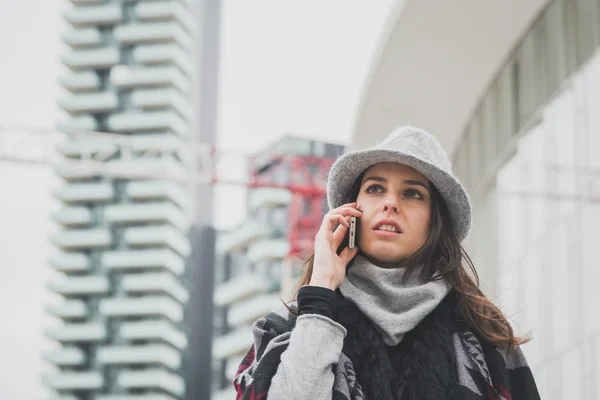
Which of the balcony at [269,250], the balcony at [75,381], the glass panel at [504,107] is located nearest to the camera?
the glass panel at [504,107]

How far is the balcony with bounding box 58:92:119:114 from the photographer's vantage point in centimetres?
8319

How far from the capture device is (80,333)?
80312 mm

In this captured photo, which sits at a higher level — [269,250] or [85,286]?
[269,250]

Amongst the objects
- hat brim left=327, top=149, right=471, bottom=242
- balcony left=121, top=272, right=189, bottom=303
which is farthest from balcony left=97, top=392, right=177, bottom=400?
hat brim left=327, top=149, right=471, bottom=242

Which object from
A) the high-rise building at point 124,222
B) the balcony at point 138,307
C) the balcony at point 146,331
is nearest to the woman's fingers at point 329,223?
the high-rise building at point 124,222

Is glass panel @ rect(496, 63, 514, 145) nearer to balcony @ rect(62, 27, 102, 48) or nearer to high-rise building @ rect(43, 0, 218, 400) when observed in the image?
high-rise building @ rect(43, 0, 218, 400)

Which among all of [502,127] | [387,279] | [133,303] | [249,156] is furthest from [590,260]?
[133,303]

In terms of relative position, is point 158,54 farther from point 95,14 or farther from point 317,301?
point 317,301

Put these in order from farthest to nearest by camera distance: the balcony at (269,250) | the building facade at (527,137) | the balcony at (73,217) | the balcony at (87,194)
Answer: the balcony at (87,194) < the balcony at (73,217) < the balcony at (269,250) < the building facade at (527,137)

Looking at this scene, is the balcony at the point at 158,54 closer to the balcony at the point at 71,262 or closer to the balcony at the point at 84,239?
the balcony at the point at 84,239

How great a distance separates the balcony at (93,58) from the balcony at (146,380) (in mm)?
26660

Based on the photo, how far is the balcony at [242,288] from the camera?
74719mm

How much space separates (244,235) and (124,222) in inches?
415

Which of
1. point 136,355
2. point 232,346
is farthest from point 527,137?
point 136,355
